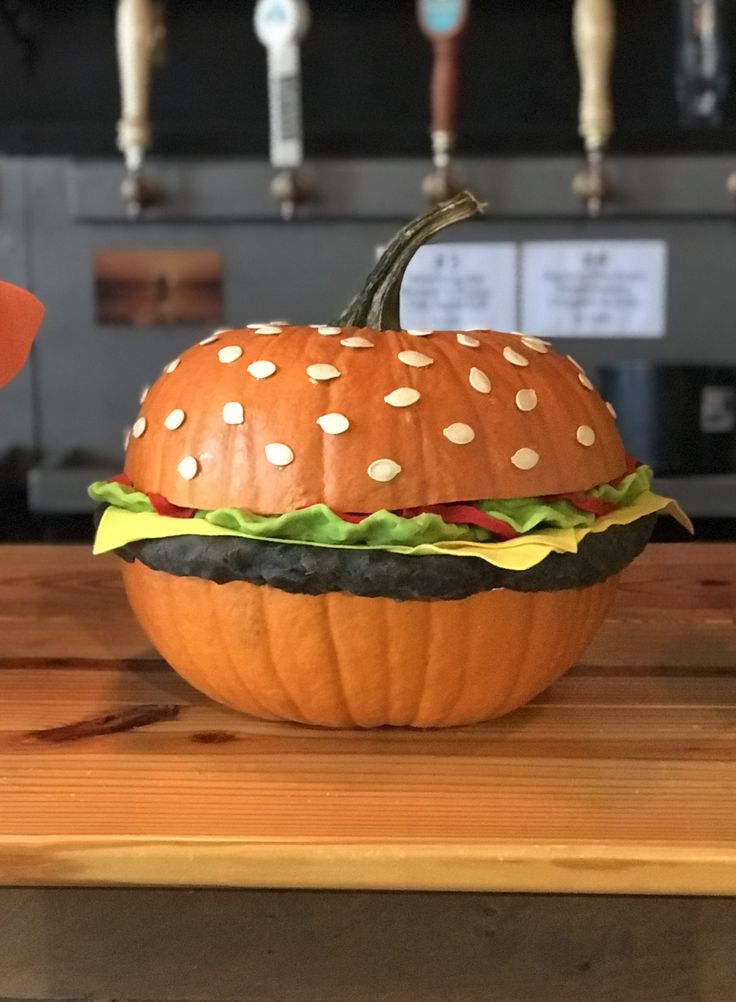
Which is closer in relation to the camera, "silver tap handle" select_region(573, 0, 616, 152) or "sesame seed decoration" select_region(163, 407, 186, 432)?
"sesame seed decoration" select_region(163, 407, 186, 432)

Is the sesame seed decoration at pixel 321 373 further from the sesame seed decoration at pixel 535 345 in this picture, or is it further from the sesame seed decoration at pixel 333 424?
the sesame seed decoration at pixel 535 345

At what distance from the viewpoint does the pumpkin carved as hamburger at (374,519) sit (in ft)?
1.84

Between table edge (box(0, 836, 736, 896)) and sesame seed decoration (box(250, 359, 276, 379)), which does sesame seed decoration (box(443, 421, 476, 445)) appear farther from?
table edge (box(0, 836, 736, 896))

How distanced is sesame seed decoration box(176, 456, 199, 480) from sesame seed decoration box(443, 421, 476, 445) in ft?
0.48

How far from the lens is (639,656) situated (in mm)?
768

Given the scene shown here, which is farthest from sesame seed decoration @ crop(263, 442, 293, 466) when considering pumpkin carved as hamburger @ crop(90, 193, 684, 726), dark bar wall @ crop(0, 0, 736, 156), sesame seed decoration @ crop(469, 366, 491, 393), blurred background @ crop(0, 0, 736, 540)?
dark bar wall @ crop(0, 0, 736, 156)

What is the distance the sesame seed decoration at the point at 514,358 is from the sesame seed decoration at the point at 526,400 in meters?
0.02

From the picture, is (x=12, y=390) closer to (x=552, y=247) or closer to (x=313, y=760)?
(x=552, y=247)

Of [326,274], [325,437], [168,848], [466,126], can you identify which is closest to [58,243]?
[326,274]

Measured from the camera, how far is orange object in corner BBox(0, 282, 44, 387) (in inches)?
26.4

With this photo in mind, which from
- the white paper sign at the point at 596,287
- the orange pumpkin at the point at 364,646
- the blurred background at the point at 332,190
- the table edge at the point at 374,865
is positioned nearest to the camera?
the table edge at the point at 374,865

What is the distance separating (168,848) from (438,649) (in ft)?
0.63

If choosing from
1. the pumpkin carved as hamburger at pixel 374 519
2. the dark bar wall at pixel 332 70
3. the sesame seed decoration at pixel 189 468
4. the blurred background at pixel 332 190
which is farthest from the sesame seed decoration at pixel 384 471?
the dark bar wall at pixel 332 70

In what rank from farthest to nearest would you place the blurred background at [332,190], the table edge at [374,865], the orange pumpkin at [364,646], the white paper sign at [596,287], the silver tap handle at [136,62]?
the white paper sign at [596,287] < the blurred background at [332,190] < the silver tap handle at [136,62] < the orange pumpkin at [364,646] < the table edge at [374,865]
